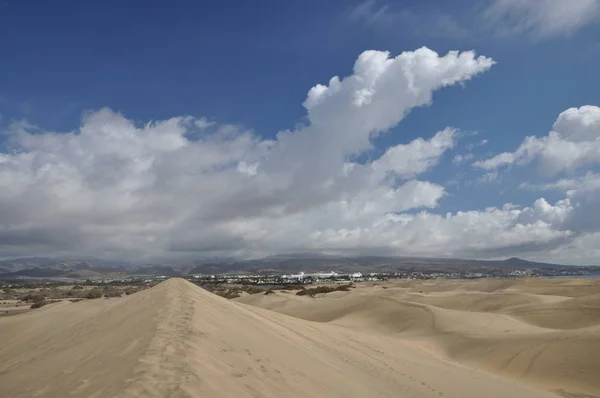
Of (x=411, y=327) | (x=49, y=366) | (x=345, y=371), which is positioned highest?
(x=49, y=366)

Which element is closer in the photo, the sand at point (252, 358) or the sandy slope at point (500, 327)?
the sand at point (252, 358)

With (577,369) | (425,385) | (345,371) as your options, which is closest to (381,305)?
(577,369)

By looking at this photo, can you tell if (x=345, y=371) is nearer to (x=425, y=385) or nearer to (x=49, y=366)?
(x=425, y=385)

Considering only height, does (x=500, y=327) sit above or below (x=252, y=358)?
below

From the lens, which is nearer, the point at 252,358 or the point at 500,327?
the point at 252,358
